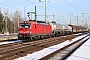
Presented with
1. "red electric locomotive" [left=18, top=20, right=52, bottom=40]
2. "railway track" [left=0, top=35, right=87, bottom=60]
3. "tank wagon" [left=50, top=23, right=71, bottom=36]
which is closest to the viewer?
"railway track" [left=0, top=35, right=87, bottom=60]

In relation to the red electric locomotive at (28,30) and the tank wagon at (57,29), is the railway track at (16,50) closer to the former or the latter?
the red electric locomotive at (28,30)

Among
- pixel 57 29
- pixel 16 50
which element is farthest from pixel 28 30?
pixel 57 29

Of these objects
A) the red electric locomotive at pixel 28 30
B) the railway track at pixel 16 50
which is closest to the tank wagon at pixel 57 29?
the red electric locomotive at pixel 28 30

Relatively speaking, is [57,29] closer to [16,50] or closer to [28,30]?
[28,30]

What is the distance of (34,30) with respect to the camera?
29109 mm

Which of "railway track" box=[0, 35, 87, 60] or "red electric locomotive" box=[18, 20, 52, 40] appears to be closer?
"railway track" box=[0, 35, 87, 60]

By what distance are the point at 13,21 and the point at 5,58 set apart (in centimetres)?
8844

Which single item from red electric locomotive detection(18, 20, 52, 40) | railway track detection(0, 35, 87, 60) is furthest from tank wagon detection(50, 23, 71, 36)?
railway track detection(0, 35, 87, 60)

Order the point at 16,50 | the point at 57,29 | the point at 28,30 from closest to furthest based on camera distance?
the point at 16,50, the point at 28,30, the point at 57,29

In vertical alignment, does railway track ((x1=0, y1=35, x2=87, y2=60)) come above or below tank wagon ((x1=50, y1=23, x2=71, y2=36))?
below

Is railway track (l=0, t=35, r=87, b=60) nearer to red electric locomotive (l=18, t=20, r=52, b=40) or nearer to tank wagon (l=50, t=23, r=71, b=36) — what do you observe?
red electric locomotive (l=18, t=20, r=52, b=40)

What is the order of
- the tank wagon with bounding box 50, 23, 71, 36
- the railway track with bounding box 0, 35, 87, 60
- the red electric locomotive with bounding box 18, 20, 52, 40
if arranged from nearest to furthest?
the railway track with bounding box 0, 35, 87, 60, the red electric locomotive with bounding box 18, 20, 52, 40, the tank wagon with bounding box 50, 23, 71, 36

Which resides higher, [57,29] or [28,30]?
[28,30]

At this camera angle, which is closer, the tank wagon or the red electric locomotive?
the red electric locomotive
